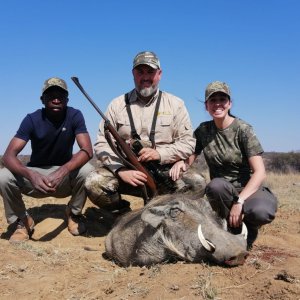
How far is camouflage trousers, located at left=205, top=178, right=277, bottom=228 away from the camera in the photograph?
4.83 meters

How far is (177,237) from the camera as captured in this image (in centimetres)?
418

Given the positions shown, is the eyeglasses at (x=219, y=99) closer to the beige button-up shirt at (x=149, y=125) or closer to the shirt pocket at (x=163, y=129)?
the beige button-up shirt at (x=149, y=125)

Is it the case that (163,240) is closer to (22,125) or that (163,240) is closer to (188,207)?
(188,207)

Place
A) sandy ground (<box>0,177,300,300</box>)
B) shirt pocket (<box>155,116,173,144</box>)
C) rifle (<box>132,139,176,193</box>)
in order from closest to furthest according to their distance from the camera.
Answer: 1. sandy ground (<box>0,177,300,300</box>)
2. rifle (<box>132,139,176,193</box>)
3. shirt pocket (<box>155,116,173,144</box>)

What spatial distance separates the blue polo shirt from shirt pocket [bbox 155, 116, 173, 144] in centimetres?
108

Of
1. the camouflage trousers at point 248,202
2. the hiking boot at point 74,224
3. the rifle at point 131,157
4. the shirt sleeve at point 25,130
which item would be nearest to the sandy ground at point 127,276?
the hiking boot at point 74,224

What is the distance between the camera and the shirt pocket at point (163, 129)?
602 centimetres

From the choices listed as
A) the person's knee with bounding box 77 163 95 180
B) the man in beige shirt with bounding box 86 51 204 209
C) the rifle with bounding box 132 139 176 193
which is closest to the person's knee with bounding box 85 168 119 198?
the man in beige shirt with bounding box 86 51 204 209

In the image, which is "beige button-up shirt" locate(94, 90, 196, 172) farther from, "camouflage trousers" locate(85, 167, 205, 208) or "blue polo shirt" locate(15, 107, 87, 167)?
"blue polo shirt" locate(15, 107, 87, 167)

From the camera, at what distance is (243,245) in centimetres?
377

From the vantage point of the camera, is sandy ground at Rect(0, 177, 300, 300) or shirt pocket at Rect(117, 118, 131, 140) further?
shirt pocket at Rect(117, 118, 131, 140)

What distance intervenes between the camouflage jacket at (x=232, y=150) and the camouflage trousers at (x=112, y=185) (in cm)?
39

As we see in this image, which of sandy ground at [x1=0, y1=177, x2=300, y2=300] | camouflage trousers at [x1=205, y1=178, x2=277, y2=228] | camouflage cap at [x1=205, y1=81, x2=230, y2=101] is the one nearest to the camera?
sandy ground at [x1=0, y1=177, x2=300, y2=300]

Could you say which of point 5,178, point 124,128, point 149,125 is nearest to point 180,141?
point 149,125
